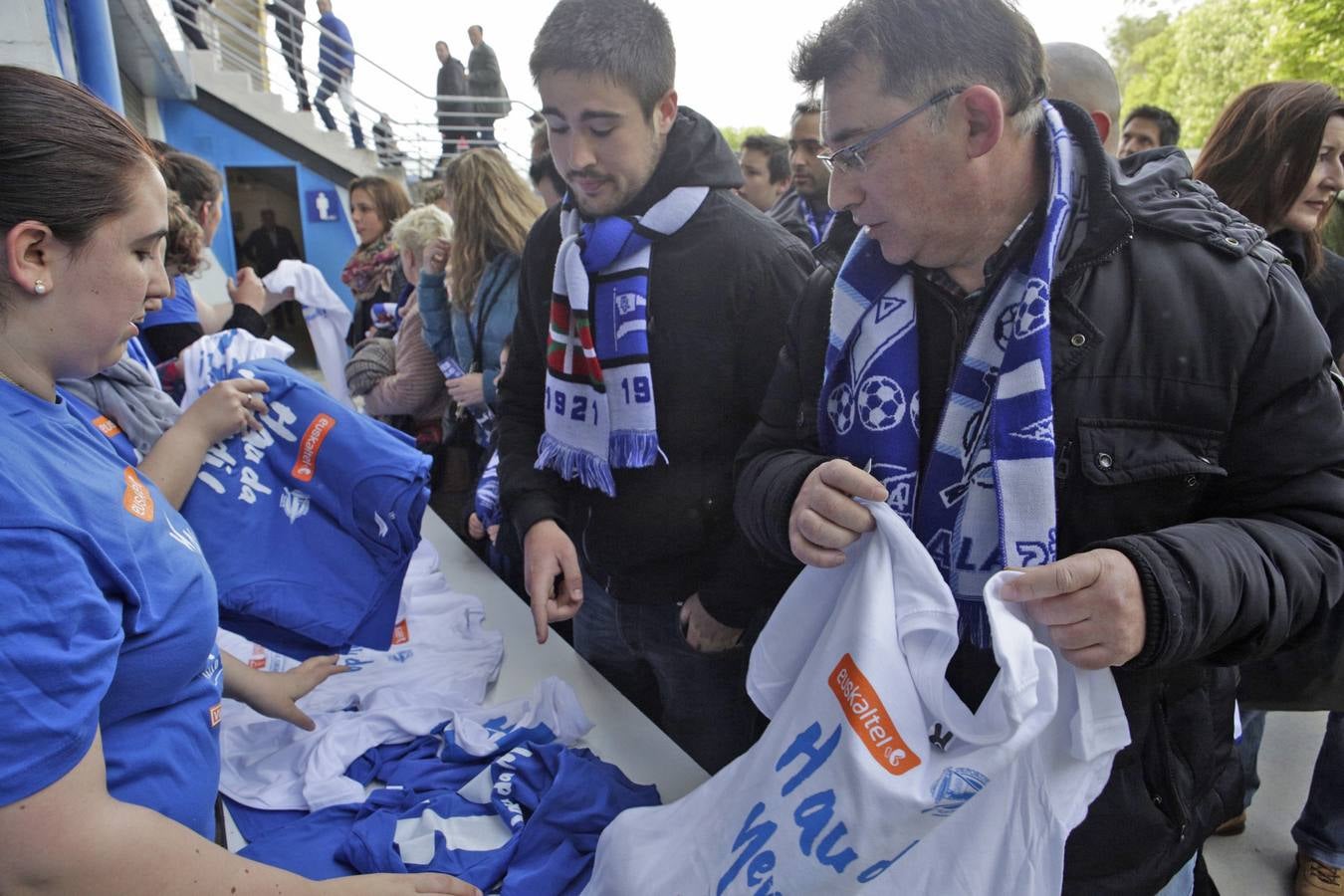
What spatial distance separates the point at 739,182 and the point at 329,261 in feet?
37.9

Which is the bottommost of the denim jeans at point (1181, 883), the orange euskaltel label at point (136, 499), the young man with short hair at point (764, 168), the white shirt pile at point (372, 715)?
the white shirt pile at point (372, 715)

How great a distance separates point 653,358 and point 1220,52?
25542 millimetres

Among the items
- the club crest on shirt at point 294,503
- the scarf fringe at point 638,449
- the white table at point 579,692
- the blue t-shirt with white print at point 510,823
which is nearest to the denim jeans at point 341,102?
the white table at point 579,692

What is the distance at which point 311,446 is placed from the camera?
1.88 meters

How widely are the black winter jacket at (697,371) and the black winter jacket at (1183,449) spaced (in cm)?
67

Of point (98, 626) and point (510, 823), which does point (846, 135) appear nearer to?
point (98, 626)

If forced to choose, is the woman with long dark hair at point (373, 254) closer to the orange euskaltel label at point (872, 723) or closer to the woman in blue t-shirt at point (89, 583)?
the woman in blue t-shirt at point (89, 583)

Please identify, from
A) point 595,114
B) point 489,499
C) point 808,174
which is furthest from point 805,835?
point 808,174

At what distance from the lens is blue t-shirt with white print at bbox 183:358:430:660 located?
1.77 meters

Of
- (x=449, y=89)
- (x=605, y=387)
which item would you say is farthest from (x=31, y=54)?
(x=449, y=89)

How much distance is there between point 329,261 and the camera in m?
12.1

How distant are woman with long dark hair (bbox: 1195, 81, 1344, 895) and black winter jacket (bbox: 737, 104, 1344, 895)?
52.6 inches

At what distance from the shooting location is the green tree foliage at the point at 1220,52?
1280 cm

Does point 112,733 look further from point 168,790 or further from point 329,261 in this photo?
point 329,261
